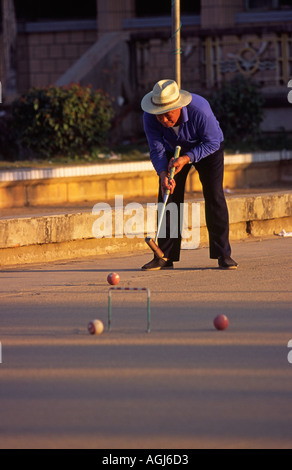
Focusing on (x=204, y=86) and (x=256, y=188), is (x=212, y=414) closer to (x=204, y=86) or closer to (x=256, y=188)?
(x=256, y=188)

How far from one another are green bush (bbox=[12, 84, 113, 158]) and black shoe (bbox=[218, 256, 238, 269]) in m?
4.51

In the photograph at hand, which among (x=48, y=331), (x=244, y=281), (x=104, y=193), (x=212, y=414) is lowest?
(x=212, y=414)

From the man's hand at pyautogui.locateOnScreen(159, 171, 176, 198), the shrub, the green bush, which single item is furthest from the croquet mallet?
the shrub

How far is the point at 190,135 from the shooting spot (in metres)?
8.40

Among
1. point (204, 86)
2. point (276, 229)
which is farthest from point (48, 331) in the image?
point (204, 86)

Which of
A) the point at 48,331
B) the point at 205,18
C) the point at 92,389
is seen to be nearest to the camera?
the point at 92,389

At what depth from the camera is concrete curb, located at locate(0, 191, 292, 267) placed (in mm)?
9039

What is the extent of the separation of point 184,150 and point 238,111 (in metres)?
5.94

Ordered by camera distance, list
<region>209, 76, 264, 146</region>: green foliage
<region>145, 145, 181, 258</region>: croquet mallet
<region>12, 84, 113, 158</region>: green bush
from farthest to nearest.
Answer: <region>209, 76, 264, 146</region>: green foliage → <region>12, 84, 113, 158</region>: green bush → <region>145, 145, 181, 258</region>: croquet mallet

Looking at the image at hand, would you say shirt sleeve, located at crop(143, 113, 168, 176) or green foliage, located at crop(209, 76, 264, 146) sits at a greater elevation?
green foliage, located at crop(209, 76, 264, 146)

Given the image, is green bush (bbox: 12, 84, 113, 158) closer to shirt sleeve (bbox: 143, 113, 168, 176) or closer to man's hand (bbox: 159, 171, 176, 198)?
shirt sleeve (bbox: 143, 113, 168, 176)

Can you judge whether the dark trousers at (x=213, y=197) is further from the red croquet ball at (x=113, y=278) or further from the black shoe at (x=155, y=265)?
the red croquet ball at (x=113, y=278)

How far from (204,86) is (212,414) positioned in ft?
39.6

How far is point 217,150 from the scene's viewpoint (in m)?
8.44
